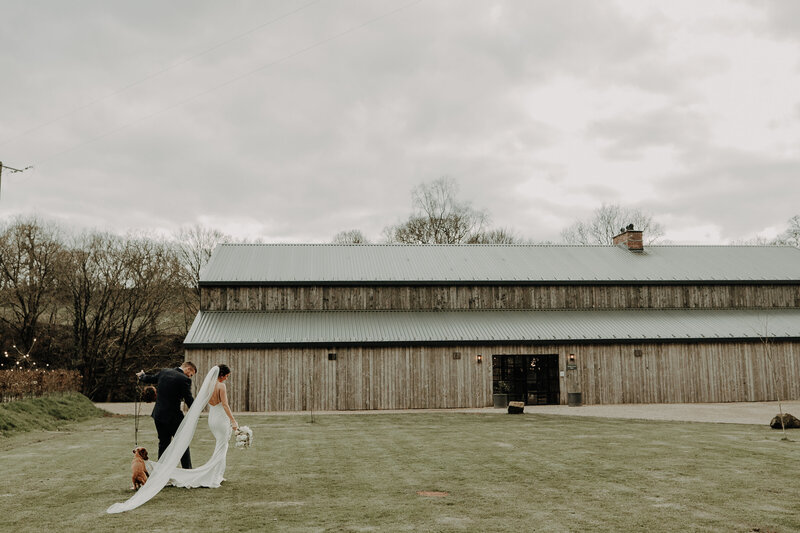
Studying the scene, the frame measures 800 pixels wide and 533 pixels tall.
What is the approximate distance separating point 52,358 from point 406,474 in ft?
131

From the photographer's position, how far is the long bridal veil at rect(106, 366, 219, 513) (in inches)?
331

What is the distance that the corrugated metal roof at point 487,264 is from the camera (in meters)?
32.5

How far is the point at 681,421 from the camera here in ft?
63.3

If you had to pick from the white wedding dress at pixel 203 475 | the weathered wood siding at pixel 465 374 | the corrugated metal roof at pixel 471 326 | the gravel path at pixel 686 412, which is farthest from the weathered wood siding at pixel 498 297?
the white wedding dress at pixel 203 475

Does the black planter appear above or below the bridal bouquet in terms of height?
below

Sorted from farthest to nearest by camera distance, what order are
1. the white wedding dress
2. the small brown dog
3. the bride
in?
1. the white wedding dress
2. the small brown dog
3. the bride

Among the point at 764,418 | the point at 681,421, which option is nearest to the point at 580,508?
the point at 681,421

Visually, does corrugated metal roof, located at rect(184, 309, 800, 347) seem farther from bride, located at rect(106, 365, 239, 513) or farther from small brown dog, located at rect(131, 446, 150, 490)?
small brown dog, located at rect(131, 446, 150, 490)

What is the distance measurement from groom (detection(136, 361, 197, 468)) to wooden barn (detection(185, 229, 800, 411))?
17.8 meters

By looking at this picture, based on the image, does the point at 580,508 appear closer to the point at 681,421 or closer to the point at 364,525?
the point at 364,525

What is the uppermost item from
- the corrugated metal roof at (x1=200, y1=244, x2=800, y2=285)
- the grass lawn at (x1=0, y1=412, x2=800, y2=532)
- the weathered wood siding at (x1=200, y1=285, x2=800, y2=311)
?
the corrugated metal roof at (x1=200, y1=244, x2=800, y2=285)

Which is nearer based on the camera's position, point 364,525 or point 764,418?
point 364,525

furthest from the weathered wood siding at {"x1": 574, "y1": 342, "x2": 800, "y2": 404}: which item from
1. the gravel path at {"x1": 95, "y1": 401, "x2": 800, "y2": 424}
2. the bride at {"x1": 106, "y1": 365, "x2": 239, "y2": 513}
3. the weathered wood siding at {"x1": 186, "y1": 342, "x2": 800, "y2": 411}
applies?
the bride at {"x1": 106, "y1": 365, "x2": 239, "y2": 513}

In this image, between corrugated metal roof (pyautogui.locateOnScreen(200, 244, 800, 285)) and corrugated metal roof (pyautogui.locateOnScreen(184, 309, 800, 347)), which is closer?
corrugated metal roof (pyautogui.locateOnScreen(184, 309, 800, 347))
